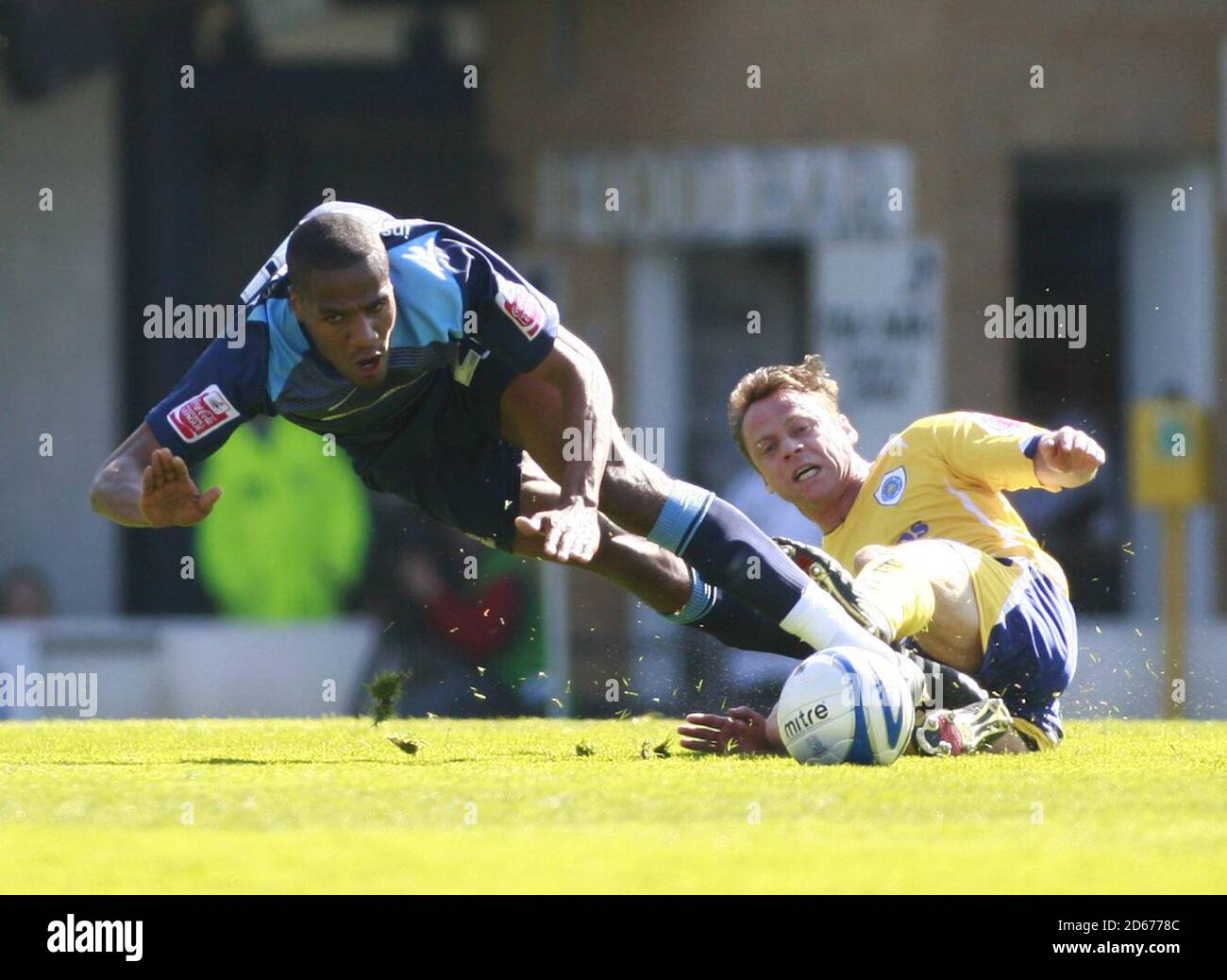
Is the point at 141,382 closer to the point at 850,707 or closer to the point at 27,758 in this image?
the point at 27,758

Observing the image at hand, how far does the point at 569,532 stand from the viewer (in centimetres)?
566

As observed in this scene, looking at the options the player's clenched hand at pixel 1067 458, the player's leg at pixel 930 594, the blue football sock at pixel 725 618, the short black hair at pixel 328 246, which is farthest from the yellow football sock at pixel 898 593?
the short black hair at pixel 328 246

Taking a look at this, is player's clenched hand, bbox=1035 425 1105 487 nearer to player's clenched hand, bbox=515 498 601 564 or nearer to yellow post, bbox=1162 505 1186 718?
player's clenched hand, bbox=515 498 601 564

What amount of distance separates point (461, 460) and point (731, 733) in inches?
49.2

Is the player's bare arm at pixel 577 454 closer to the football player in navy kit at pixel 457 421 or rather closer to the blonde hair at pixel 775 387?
the football player in navy kit at pixel 457 421

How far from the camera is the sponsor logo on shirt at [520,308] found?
246 inches

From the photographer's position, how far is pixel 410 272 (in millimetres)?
6094

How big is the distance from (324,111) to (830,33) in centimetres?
369

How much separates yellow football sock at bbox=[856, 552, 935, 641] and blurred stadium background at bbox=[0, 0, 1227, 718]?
26.5 ft

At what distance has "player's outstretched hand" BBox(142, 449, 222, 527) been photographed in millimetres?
5590

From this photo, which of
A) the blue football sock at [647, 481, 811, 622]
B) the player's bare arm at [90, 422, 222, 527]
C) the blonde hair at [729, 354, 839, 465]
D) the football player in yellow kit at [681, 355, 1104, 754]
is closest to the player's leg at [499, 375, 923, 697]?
the blue football sock at [647, 481, 811, 622]

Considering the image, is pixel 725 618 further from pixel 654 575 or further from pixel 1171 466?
pixel 1171 466

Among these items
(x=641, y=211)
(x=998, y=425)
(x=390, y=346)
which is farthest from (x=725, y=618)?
(x=641, y=211)

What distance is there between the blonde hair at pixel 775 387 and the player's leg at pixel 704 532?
1.63 ft
